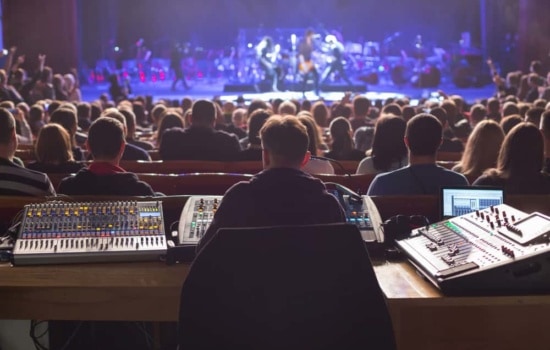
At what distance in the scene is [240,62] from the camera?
18.0 meters

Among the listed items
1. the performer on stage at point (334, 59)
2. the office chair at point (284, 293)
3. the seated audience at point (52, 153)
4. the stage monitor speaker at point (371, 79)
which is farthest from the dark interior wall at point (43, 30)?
the office chair at point (284, 293)

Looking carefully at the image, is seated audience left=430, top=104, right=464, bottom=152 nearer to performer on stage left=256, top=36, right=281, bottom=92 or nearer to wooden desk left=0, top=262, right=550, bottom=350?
wooden desk left=0, top=262, right=550, bottom=350

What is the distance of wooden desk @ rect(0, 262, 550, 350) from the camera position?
2.11 meters

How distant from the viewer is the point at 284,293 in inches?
61.4

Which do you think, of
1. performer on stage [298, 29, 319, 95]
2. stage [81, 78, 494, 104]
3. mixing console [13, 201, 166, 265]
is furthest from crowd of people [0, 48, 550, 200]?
performer on stage [298, 29, 319, 95]

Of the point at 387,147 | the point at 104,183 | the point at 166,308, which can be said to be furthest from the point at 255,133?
the point at 166,308

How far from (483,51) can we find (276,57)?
4754 millimetres

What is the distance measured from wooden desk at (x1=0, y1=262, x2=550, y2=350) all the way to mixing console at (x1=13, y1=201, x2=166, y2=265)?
7cm

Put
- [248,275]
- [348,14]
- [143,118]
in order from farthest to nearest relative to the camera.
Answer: [348,14], [143,118], [248,275]

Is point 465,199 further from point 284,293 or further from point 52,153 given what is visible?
point 52,153

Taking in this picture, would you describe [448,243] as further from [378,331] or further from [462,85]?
[462,85]

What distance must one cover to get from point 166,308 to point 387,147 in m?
2.60

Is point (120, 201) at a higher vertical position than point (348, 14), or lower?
lower

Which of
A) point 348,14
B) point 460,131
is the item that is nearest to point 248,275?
point 460,131
